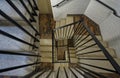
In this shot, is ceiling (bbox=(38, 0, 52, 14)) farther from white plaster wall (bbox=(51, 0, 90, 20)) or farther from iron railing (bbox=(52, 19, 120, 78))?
iron railing (bbox=(52, 19, 120, 78))

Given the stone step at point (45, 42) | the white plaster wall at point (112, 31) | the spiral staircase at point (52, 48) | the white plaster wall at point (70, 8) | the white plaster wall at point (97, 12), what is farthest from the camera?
the stone step at point (45, 42)

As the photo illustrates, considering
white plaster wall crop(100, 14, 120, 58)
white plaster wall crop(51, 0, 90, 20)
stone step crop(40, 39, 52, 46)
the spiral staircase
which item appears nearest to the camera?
the spiral staircase

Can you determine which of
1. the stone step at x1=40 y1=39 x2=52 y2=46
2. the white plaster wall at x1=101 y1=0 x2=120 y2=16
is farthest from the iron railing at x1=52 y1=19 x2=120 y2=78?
the white plaster wall at x1=101 y1=0 x2=120 y2=16

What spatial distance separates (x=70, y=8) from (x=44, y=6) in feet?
2.41

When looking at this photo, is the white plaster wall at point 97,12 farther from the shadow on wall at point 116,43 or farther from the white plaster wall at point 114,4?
the shadow on wall at point 116,43

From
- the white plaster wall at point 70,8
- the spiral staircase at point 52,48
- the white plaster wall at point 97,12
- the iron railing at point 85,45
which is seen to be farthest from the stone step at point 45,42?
the white plaster wall at point 97,12

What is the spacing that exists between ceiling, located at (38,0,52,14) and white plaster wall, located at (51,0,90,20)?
358 mm

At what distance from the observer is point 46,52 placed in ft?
11.5

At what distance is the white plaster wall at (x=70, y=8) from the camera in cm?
346

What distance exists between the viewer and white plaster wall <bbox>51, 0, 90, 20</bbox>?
346 cm

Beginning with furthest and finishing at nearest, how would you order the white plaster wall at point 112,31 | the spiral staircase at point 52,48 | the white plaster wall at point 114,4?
the white plaster wall at point 112,31
the white plaster wall at point 114,4
the spiral staircase at point 52,48

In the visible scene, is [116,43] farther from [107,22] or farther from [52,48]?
[52,48]

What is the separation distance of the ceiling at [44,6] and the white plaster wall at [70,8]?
0.36 metres

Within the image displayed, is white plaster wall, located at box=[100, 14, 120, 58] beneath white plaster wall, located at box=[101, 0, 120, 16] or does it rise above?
beneath
